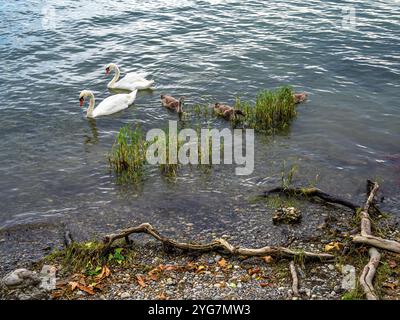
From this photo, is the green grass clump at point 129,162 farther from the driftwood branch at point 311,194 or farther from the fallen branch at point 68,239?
the driftwood branch at point 311,194

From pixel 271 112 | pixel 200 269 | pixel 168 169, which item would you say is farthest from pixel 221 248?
pixel 271 112

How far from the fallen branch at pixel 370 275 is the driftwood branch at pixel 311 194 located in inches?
79.6

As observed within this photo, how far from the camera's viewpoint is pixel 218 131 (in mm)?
14953

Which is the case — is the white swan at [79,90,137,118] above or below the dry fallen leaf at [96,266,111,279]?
above

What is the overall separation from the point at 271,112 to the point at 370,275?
8.04 m

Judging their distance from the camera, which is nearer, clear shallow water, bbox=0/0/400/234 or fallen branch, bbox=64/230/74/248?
fallen branch, bbox=64/230/74/248

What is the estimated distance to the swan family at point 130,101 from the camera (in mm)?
15453

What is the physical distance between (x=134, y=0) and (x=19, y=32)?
818 cm

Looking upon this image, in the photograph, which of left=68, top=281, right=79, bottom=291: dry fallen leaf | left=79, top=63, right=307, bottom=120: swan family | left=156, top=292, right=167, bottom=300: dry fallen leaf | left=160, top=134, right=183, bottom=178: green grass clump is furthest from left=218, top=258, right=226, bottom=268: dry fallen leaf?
left=79, top=63, right=307, bottom=120: swan family

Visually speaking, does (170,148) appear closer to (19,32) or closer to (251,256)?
(251,256)

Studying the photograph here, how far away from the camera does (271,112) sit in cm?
1512

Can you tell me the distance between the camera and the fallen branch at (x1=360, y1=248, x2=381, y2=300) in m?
7.46

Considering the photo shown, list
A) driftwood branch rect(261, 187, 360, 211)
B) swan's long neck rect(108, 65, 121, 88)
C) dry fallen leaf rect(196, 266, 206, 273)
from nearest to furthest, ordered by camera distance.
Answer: dry fallen leaf rect(196, 266, 206, 273), driftwood branch rect(261, 187, 360, 211), swan's long neck rect(108, 65, 121, 88)

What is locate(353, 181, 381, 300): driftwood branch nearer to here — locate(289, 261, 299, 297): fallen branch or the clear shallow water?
locate(289, 261, 299, 297): fallen branch
